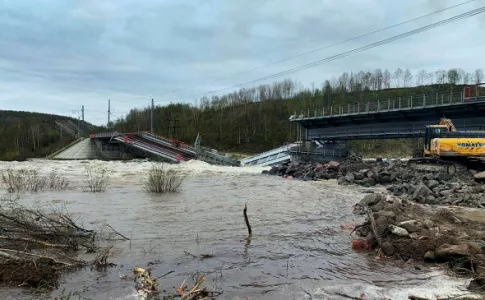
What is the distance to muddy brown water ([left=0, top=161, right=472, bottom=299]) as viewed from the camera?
7.76 metres

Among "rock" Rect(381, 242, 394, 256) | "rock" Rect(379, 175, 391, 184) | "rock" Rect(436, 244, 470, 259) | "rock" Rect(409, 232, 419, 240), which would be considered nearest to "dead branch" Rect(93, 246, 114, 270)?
"rock" Rect(381, 242, 394, 256)

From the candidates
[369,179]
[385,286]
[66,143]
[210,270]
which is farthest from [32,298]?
[66,143]

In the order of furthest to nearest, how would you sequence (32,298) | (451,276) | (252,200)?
(252,200) < (451,276) < (32,298)

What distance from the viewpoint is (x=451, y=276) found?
856 centimetres

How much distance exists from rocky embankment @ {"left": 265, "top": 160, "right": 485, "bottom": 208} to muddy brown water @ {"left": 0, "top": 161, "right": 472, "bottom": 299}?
5081mm

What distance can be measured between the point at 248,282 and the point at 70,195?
55.3 ft

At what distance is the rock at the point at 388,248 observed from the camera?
10.2 metres

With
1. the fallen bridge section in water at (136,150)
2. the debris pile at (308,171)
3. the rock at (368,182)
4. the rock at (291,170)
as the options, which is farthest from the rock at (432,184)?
the fallen bridge section in water at (136,150)

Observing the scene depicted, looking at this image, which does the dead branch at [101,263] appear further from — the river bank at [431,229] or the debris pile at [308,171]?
the debris pile at [308,171]

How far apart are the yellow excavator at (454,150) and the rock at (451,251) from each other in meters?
21.8

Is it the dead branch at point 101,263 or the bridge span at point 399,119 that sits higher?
the bridge span at point 399,119

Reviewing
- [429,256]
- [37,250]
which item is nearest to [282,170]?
[429,256]

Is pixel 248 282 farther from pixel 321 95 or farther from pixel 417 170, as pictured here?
pixel 321 95

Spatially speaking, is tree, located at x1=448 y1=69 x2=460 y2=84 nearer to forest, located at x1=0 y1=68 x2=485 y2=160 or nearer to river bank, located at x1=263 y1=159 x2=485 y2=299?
forest, located at x1=0 y1=68 x2=485 y2=160
